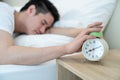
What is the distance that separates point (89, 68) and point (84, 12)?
21.3 inches

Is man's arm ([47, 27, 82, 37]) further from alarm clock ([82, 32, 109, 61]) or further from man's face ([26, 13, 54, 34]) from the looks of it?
alarm clock ([82, 32, 109, 61])

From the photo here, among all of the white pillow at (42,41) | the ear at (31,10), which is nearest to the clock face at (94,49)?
the white pillow at (42,41)

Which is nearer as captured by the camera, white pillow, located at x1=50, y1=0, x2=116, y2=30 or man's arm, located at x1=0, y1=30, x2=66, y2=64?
man's arm, located at x1=0, y1=30, x2=66, y2=64

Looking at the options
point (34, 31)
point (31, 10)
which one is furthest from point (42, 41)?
point (31, 10)

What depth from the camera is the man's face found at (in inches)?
46.4

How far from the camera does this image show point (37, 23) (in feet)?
3.88

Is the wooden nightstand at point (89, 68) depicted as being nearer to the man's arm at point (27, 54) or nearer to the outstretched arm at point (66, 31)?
the man's arm at point (27, 54)

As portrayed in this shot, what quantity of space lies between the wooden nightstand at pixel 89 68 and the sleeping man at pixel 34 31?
5cm

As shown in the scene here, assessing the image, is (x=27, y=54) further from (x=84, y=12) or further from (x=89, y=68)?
(x=84, y=12)

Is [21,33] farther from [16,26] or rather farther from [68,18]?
[68,18]

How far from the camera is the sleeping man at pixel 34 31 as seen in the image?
86cm

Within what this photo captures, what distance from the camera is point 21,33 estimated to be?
126 cm

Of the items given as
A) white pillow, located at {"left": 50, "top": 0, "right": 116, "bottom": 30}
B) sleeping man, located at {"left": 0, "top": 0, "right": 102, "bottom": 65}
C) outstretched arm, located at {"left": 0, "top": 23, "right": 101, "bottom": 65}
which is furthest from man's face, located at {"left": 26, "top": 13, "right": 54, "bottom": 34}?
outstretched arm, located at {"left": 0, "top": 23, "right": 101, "bottom": 65}

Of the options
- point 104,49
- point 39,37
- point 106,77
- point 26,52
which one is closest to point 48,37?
point 39,37
